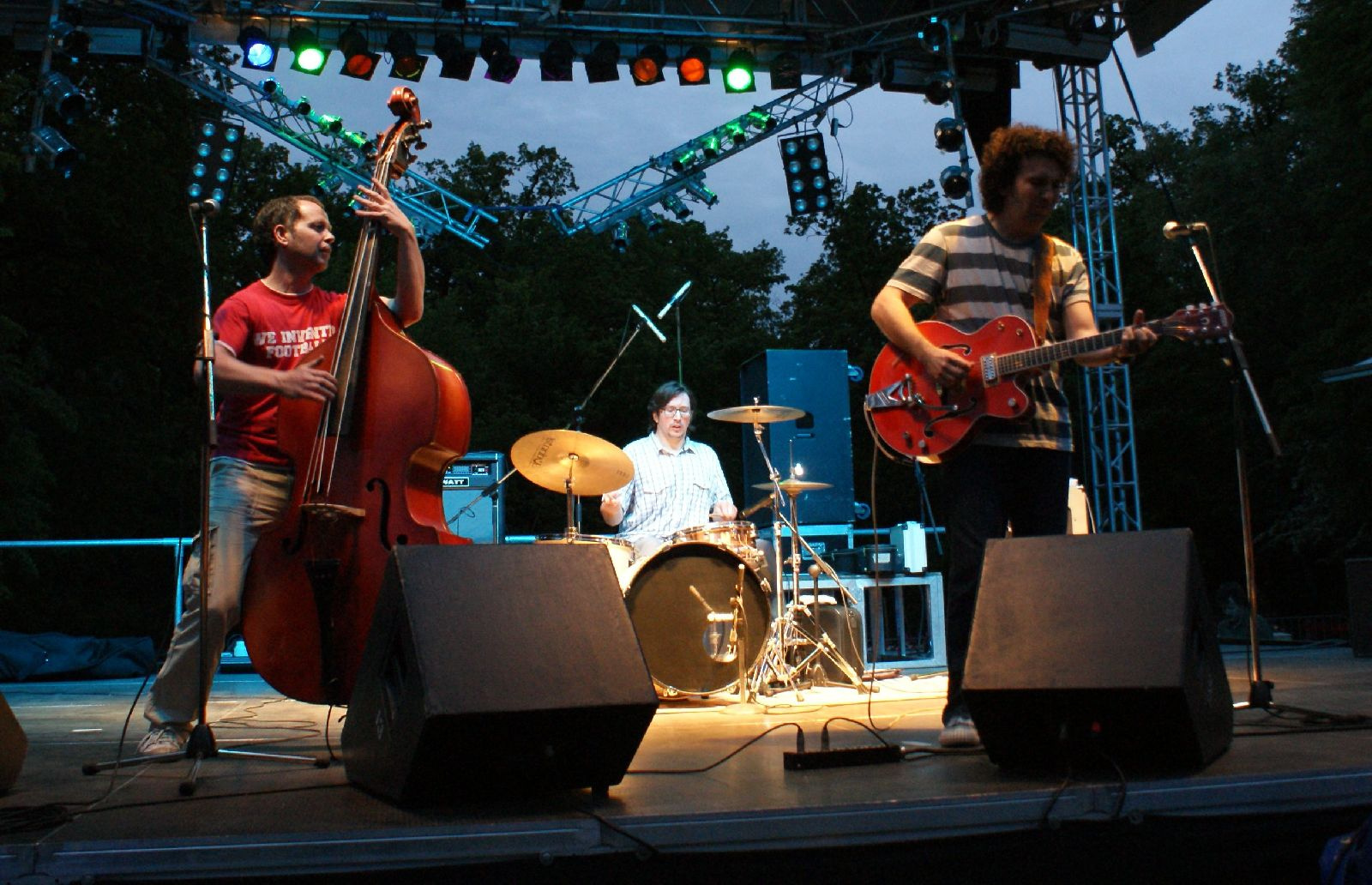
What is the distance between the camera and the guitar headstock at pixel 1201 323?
10.8ft

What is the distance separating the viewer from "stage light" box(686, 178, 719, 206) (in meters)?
12.1

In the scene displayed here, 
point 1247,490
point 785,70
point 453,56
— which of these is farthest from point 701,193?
point 1247,490

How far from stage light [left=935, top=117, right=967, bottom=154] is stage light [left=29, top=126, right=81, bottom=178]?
264 inches

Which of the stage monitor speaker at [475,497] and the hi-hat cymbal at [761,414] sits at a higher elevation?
the hi-hat cymbal at [761,414]

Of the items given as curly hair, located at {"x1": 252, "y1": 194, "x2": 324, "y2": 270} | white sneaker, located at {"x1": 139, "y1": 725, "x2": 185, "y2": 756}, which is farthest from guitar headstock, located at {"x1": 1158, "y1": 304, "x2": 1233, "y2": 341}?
white sneaker, located at {"x1": 139, "y1": 725, "x2": 185, "y2": 756}

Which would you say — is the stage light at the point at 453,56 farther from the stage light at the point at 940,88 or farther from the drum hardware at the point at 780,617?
the drum hardware at the point at 780,617

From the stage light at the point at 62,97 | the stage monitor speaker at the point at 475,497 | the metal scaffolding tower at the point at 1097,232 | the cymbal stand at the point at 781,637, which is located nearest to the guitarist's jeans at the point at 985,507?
the cymbal stand at the point at 781,637

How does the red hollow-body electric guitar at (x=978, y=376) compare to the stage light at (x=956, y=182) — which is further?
the stage light at (x=956, y=182)

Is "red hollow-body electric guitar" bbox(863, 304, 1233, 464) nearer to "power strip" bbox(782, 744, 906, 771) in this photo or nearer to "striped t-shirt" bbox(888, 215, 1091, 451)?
"striped t-shirt" bbox(888, 215, 1091, 451)

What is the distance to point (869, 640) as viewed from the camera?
8797 millimetres

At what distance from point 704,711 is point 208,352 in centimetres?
278

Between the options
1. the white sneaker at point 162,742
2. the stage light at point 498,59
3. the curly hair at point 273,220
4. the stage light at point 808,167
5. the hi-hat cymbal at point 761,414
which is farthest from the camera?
the stage light at point 808,167

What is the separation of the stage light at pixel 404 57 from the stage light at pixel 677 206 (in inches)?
127

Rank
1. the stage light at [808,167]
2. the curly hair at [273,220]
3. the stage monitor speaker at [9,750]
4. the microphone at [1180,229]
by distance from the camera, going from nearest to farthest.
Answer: the stage monitor speaker at [9,750] < the curly hair at [273,220] < the microphone at [1180,229] < the stage light at [808,167]
